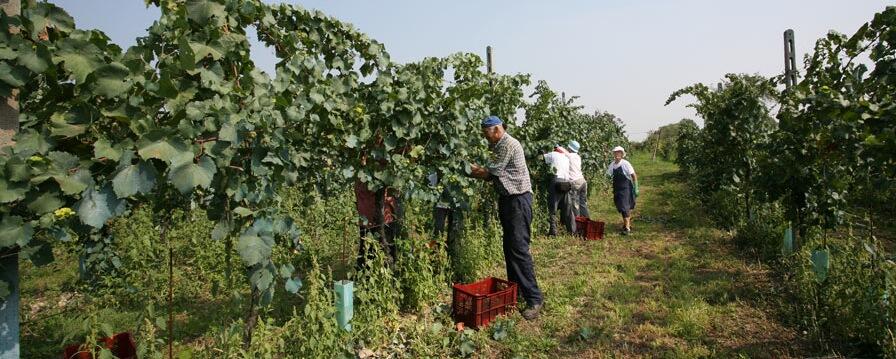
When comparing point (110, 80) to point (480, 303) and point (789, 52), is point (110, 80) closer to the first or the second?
point (480, 303)

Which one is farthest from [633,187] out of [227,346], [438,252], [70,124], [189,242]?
[70,124]

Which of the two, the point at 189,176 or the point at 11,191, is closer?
the point at 11,191

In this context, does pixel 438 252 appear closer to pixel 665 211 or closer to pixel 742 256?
pixel 742 256

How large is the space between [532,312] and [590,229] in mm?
3542

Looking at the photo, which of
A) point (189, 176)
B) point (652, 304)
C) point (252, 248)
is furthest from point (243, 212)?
point (652, 304)

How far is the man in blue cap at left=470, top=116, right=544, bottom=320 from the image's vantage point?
4.07 m

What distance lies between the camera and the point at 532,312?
408cm

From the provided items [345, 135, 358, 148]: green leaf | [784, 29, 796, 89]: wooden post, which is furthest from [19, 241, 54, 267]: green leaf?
[784, 29, 796, 89]: wooden post

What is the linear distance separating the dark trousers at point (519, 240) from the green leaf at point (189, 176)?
276 centimetres

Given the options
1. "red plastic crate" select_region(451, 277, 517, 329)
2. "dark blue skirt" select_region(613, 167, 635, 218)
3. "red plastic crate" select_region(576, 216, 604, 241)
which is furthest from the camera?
"dark blue skirt" select_region(613, 167, 635, 218)

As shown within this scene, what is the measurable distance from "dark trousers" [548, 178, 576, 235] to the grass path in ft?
1.46

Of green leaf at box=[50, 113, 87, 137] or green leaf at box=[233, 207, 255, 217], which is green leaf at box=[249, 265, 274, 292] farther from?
green leaf at box=[50, 113, 87, 137]

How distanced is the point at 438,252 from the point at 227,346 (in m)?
2.37

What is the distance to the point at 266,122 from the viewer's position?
217cm
